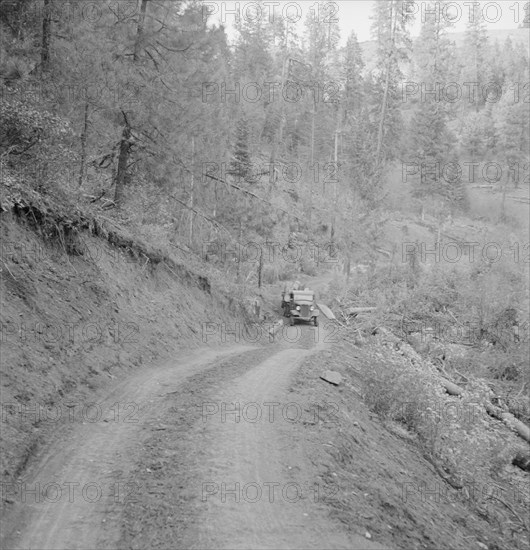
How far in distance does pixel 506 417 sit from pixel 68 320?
12824mm

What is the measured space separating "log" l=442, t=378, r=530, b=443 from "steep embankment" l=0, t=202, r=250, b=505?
28.5 ft

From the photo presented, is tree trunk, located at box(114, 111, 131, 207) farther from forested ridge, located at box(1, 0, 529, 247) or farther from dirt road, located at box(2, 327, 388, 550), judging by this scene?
dirt road, located at box(2, 327, 388, 550)

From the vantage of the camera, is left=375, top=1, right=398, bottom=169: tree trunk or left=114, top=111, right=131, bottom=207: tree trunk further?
left=375, top=1, right=398, bottom=169: tree trunk

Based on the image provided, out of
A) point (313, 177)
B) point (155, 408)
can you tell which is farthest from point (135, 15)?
point (313, 177)

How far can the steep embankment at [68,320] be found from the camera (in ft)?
24.5

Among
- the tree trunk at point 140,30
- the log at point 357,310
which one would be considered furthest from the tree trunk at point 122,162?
the log at point 357,310

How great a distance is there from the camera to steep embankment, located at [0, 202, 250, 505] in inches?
293

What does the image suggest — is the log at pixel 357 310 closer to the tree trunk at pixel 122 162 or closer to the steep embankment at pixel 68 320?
the steep embankment at pixel 68 320

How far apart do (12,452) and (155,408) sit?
2.74 m

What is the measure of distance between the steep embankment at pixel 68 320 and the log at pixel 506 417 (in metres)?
8.69

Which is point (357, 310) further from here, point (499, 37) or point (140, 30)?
point (499, 37)

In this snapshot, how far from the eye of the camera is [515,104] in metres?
63.4

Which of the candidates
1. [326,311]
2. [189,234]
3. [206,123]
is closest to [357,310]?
[326,311]

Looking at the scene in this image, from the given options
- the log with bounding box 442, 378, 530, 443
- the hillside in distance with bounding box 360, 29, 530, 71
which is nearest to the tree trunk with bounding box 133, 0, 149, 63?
the log with bounding box 442, 378, 530, 443
